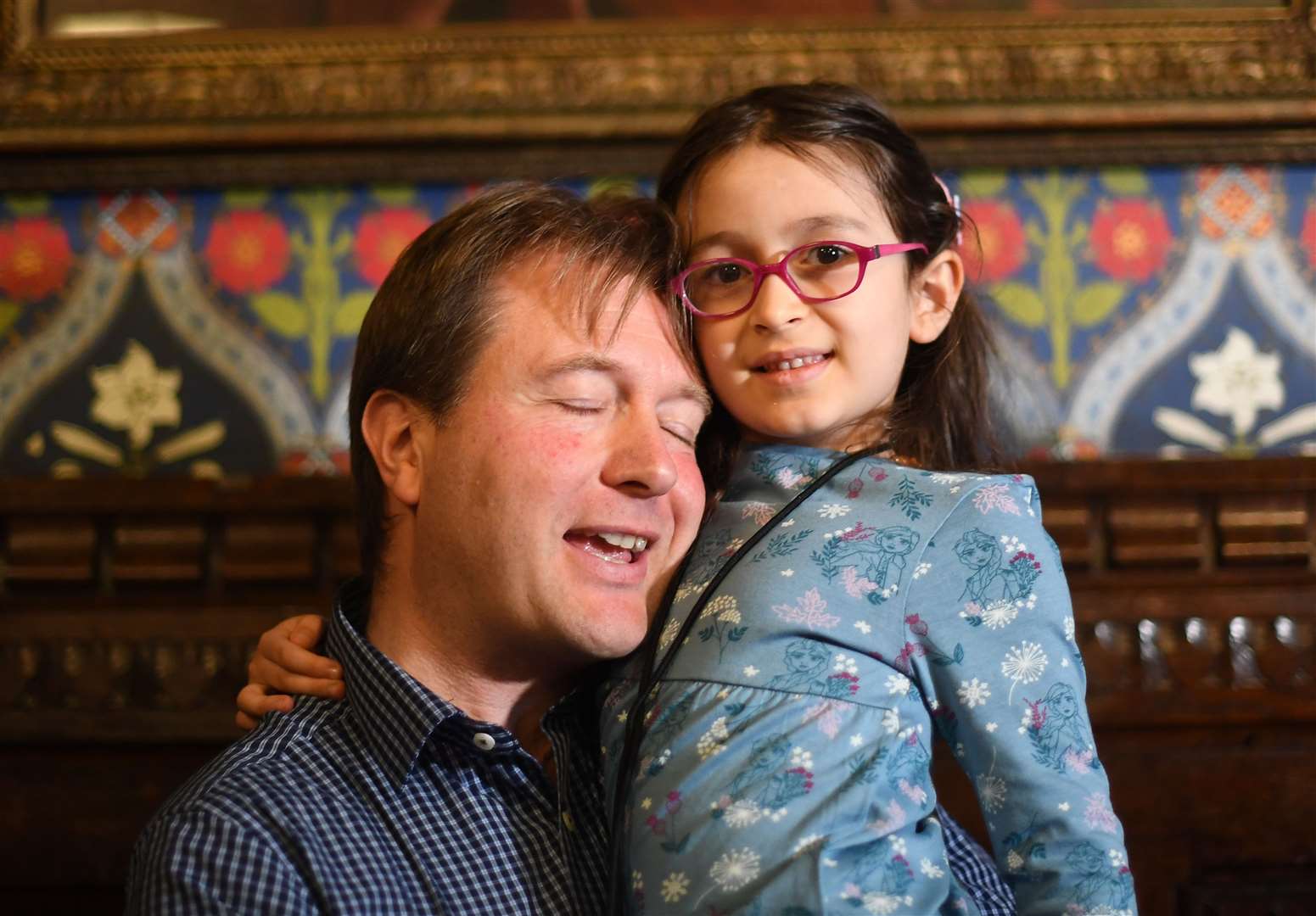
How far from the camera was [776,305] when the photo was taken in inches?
49.6

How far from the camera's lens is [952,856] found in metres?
1.39

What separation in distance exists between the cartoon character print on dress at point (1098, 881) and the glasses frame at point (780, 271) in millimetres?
603

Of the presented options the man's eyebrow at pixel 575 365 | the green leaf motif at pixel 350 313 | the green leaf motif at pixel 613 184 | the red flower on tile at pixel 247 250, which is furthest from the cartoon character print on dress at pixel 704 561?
the red flower on tile at pixel 247 250

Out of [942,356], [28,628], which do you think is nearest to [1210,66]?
[942,356]

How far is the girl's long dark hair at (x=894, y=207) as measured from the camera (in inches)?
51.9

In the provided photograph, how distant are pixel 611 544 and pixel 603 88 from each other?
90 cm

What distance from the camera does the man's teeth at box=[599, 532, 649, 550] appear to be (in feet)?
3.99

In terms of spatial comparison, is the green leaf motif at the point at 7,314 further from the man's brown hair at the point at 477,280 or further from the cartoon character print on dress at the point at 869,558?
the cartoon character print on dress at the point at 869,558

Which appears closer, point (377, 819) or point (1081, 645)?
point (377, 819)

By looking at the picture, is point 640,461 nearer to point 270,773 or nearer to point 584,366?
point 584,366

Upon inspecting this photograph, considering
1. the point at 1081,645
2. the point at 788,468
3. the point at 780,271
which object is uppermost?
the point at 780,271

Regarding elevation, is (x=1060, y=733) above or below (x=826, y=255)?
below

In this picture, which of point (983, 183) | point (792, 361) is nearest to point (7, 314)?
point (792, 361)

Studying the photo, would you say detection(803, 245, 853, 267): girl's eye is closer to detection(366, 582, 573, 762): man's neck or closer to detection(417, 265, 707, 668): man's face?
detection(417, 265, 707, 668): man's face
